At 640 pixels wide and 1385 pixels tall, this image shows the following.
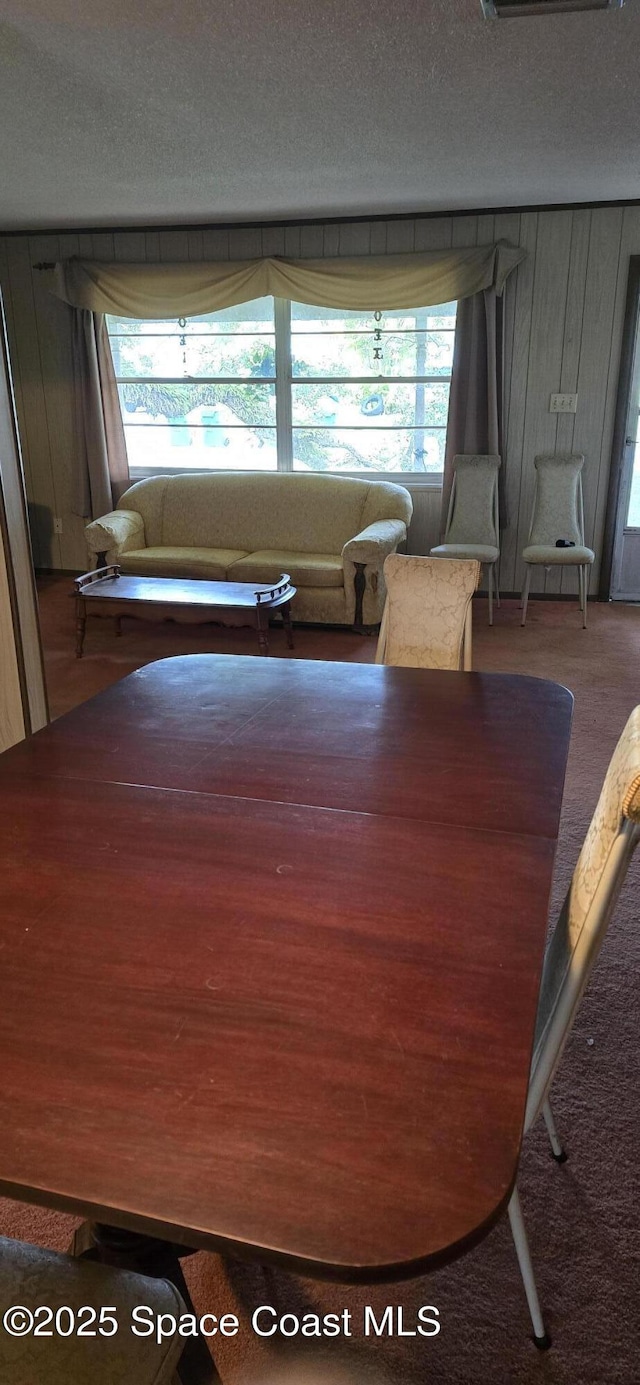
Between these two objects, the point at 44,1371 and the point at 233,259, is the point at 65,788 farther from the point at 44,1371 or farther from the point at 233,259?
the point at 233,259

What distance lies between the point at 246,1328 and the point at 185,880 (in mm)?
691

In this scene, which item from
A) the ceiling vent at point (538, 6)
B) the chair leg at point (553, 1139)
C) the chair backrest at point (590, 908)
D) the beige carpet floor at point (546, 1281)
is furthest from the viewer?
the ceiling vent at point (538, 6)

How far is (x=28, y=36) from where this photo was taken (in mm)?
2453

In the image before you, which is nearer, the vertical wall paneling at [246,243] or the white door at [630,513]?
the white door at [630,513]

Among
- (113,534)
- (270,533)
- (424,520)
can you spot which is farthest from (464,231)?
(113,534)

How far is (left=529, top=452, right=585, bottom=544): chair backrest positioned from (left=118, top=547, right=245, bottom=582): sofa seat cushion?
70.4 inches

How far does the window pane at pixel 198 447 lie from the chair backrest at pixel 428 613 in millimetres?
3717

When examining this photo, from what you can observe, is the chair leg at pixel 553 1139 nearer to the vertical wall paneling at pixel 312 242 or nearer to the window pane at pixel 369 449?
the window pane at pixel 369 449

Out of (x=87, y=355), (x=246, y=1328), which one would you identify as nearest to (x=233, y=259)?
(x=87, y=355)

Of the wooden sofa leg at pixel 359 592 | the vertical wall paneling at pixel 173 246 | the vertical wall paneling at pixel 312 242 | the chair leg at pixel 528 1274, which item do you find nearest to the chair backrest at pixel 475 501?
the wooden sofa leg at pixel 359 592

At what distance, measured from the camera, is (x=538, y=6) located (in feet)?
7.05

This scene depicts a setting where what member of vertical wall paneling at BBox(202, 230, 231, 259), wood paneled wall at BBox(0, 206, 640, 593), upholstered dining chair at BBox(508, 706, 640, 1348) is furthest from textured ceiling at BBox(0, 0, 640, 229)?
upholstered dining chair at BBox(508, 706, 640, 1348)

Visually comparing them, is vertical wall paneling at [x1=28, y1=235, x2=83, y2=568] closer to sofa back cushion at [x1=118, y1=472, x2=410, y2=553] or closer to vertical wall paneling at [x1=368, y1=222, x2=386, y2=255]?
sofa back cushion at [x1=118, y1=472, x2=410, y2=553]

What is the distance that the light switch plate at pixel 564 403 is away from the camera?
5.28 m
